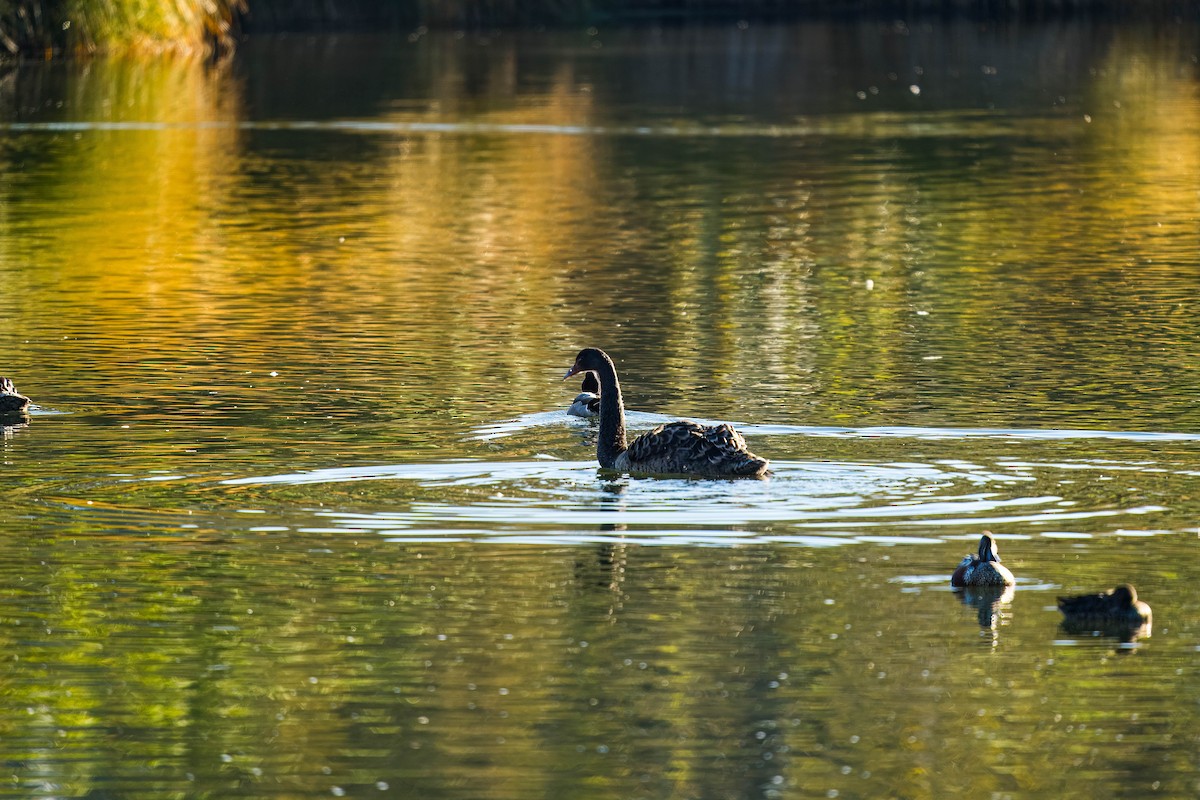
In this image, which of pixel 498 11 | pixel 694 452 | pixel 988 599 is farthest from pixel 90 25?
pixel 988 599

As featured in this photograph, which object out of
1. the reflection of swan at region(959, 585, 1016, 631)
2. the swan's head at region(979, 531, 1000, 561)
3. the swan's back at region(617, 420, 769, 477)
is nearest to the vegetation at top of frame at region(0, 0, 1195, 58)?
the swan's back at region(617, 420, 769, 477)

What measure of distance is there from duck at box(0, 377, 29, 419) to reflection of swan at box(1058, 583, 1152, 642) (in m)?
7.92

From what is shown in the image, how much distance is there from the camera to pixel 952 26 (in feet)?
250

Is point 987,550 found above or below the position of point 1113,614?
above

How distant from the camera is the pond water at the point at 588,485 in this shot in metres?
8.97

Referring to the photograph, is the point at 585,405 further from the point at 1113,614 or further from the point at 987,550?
the point at 1113,614

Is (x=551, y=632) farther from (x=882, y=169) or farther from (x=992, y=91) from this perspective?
(x=992, y=91)

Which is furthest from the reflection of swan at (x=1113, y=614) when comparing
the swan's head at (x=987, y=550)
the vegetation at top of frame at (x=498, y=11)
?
the vegetation at top of frame at (x=498, y=11)

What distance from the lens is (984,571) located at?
10758 millimetres

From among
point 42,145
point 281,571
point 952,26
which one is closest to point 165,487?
point 281,571

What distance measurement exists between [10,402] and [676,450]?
185 inches

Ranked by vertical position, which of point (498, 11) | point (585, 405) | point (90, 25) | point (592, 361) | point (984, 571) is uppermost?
point (90, 25)

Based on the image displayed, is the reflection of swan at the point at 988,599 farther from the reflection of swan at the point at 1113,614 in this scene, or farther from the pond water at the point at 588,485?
the reflection of swan at the point at 1113,614

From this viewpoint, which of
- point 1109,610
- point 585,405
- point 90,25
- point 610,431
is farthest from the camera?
point 90,25
